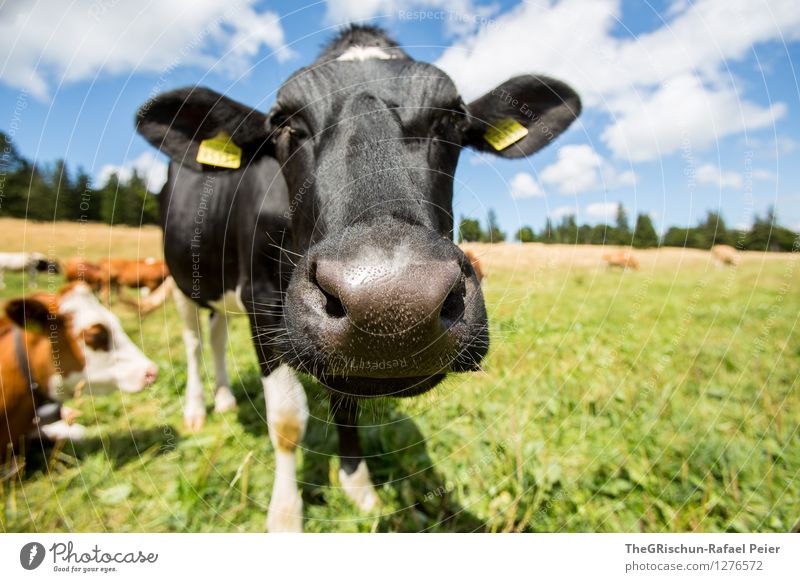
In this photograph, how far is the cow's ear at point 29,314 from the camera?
13.4 feet

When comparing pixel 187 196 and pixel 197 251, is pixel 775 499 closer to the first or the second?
pixel 197 251

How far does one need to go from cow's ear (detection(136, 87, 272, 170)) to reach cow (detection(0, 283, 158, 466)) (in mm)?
1838

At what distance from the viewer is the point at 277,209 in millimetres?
3238

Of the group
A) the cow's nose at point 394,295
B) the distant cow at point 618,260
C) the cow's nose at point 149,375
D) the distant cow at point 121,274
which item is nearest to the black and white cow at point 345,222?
the cow's nose at point 394,295

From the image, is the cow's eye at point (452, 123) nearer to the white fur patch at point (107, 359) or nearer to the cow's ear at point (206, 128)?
the cow's ear at point (206, 128)

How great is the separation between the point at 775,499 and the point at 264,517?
3.30 metres

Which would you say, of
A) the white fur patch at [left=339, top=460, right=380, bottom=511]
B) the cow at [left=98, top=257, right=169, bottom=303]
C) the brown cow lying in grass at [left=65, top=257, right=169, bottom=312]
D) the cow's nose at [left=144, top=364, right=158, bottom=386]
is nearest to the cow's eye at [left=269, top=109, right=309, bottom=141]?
the white fur patch at [left=339, top=460, right=380, bottom=511]

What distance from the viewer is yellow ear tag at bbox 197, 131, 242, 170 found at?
3242 mm

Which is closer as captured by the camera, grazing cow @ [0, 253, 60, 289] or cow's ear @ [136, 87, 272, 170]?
cow's ear @ [136, 87, 272, 170]

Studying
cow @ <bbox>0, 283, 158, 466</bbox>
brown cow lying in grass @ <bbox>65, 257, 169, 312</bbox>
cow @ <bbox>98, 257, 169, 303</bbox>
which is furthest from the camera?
cow @ <bbox>98, 257, 169, 303</bbox>

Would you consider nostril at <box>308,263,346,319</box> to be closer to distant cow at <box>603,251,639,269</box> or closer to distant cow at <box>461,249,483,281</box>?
distant cow at <box>461,249,483,281</box>

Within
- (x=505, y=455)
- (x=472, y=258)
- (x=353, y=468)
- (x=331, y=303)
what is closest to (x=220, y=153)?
(x=472, y=258)

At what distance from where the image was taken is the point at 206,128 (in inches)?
127
